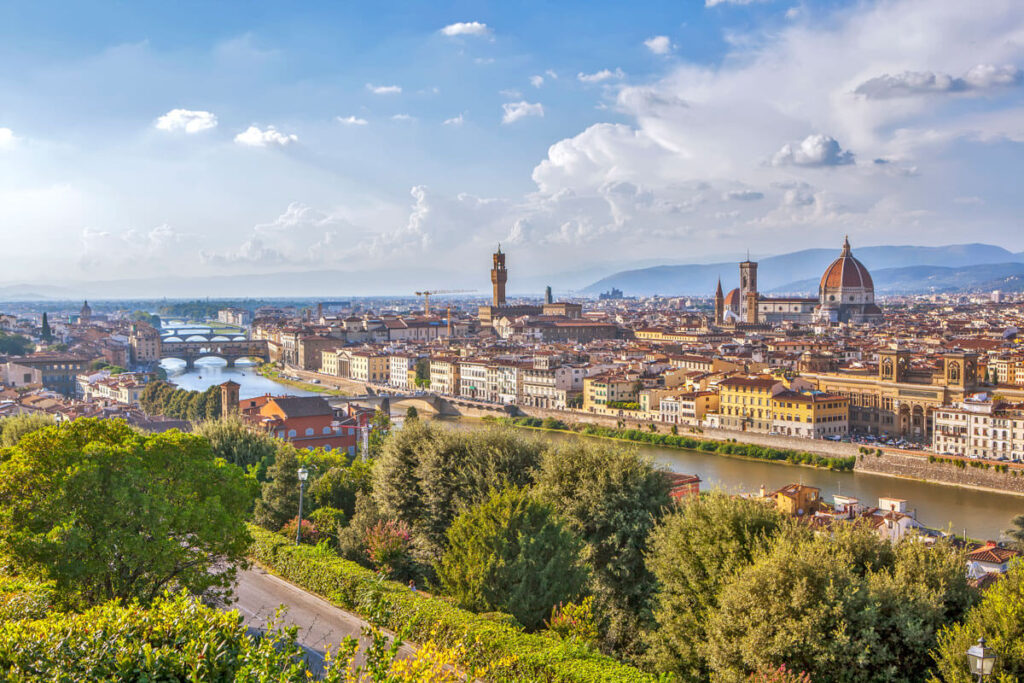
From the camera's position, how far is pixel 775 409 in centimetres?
2594

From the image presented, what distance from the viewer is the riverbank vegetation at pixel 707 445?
886 inches

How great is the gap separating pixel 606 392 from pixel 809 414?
7.66 m

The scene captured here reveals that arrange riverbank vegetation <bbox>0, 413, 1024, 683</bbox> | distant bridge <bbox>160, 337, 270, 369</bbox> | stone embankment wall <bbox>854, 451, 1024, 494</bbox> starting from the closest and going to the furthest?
1. riverbank vegetation <bbox>0, 413, 1024, 683</bbox>
2. stone embankment wall <bbox>854, 451, 1024, 494</bbox>
3. distant bridge <bbox>160, 337, 270, 369</bbox>

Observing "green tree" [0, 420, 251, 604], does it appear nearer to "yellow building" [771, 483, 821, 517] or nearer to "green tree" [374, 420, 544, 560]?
"green tree" [374, 420, 544, 560]

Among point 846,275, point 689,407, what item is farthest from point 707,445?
point 846,275

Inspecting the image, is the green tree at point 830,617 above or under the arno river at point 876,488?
above

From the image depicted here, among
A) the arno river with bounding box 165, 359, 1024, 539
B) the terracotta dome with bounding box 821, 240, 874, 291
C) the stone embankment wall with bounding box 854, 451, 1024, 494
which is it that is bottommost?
the arno river with bounding box 165, 359, 1024, 539

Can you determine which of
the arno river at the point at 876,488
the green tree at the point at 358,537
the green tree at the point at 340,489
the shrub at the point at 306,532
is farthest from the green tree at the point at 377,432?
the green tree at the point at 358,537

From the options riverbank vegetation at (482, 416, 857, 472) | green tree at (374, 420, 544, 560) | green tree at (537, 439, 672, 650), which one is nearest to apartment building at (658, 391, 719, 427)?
riverbank vegetation at (482, 416, 857, 472)

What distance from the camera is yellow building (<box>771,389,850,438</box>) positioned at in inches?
994

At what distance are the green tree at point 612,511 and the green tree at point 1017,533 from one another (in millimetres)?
7100

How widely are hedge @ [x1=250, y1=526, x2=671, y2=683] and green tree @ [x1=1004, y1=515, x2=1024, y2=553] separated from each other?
9.60m

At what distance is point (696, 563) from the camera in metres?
6.11

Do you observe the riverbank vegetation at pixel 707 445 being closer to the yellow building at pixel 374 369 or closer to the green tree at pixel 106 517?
the green tree at pixel 106 517
